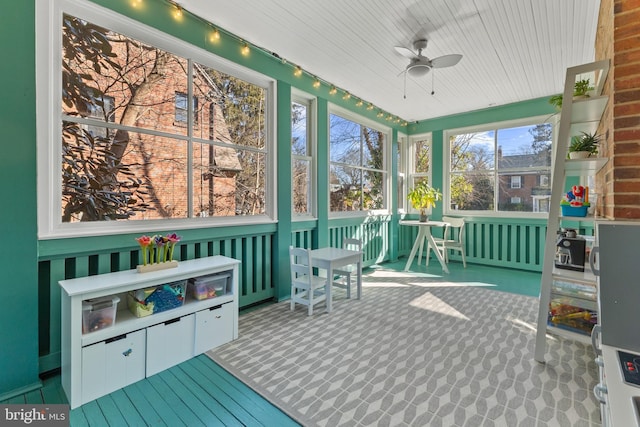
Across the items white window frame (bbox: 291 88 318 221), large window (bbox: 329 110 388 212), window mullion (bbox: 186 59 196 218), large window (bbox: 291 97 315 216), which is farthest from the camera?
large window (bbox: 329 110 388 212)

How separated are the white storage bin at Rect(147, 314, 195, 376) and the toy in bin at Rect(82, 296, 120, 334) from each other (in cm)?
27

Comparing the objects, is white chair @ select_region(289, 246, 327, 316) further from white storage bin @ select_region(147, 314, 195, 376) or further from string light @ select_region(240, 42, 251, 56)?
string light @ select_region(240, 42, 251, 56)

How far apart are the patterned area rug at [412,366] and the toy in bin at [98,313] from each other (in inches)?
33.0

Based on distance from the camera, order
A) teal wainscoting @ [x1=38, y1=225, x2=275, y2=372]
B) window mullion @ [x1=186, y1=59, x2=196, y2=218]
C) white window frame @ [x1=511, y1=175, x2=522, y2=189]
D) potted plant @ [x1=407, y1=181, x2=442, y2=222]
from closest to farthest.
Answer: teal wainscoting @ [x1=38, y1=225, x2=275, y2=372], window mullion @ [x1=186, y1=59, x2=196, y2=218], white window frame @ [x1=511, y1=175, x2=522, y2=189], potted plant @ [x1=407, y1=181, x2=442, y2=222]

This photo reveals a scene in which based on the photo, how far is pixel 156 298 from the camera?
7.32ft

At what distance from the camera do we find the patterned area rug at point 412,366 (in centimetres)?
173

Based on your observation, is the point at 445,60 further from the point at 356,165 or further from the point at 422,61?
the point at 356,165

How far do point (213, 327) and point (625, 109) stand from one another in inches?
127

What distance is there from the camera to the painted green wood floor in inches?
65.7

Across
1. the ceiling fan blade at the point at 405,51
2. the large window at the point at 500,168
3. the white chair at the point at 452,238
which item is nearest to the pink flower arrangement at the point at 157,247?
the ceiling fan blade at the point at 405,51

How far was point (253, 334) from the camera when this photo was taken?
272cm

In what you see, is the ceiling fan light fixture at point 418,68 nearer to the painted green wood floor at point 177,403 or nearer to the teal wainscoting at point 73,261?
the teal wainscoting at point 73,261

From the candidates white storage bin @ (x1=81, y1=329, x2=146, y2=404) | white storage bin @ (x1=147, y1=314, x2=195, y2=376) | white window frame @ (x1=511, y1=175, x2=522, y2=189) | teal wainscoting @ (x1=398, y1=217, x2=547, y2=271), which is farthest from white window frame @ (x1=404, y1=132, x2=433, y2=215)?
white storage bin @ (x1=81, y1=329, x2=146, y2=404)

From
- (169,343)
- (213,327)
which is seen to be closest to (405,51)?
(213,327)
